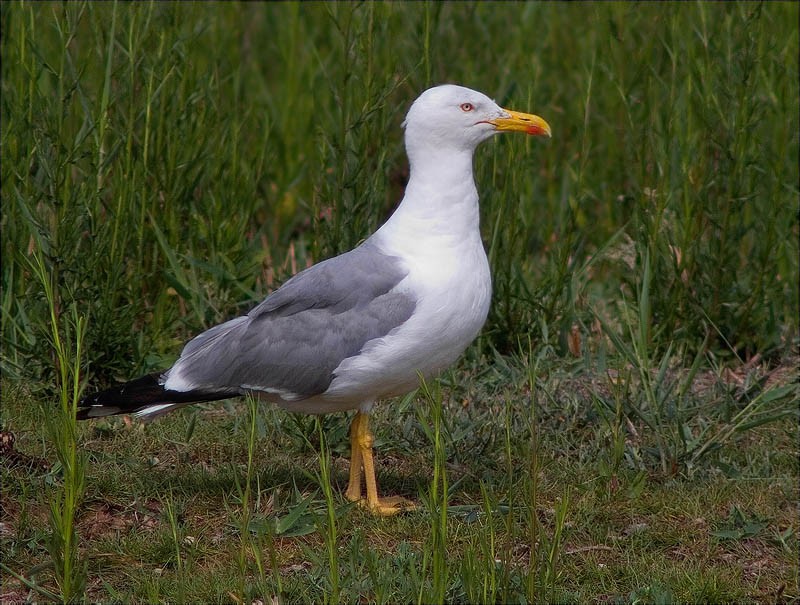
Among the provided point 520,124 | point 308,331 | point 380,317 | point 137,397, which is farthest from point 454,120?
point 137,397

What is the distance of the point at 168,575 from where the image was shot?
3.60 meters

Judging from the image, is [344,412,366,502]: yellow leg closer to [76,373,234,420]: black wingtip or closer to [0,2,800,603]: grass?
[0,2,800,603]: grass

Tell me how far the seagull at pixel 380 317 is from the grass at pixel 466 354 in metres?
0.20

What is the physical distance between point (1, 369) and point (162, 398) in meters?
1.34

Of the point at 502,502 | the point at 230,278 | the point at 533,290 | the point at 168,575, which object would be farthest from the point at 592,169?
the point at 168,575

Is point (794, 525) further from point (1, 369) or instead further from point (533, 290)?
point (1, 369)

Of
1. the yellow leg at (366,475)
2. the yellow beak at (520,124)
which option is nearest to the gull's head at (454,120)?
the yellow beak at (520,124)

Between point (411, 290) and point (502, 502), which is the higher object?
point (411, 290)

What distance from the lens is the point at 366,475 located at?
160 inches

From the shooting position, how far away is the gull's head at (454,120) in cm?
403

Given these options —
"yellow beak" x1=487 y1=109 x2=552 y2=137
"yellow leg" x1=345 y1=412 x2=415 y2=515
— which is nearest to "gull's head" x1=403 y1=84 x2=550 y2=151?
"yellow beak" x1=487 y1=109 x2=552 y2=137

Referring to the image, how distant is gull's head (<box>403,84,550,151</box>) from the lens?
4.03 meters

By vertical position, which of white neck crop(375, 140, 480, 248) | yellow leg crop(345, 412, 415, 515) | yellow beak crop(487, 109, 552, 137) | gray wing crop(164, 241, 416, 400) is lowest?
yellow leg crop(345, 412, 415, 515)

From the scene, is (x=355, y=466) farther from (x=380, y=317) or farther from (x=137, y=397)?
(x=137, y=397)
